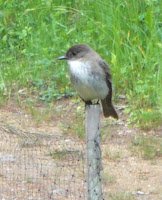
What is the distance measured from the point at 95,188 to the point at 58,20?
5100 millimetres

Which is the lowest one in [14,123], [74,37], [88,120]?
[14,123]

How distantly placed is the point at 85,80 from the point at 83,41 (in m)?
2.91

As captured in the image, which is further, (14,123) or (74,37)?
(74,37)

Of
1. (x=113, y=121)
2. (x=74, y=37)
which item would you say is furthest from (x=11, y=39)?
(x=113, y=121)

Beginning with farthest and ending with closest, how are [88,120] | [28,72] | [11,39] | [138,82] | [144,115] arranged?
[11,39] → [28,72] → [138,82] → [144,115] → [88,120]

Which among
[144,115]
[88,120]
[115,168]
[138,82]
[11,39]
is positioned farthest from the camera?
[11,39]

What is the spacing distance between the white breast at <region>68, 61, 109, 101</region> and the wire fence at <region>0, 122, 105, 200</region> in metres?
0.59

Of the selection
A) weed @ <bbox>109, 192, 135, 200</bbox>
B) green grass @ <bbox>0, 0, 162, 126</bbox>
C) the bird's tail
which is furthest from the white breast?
green grass @ <bbox>0, 0, 162, 126</bbox>

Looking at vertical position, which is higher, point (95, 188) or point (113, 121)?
point (95, 188)

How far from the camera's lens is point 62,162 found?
6.25m

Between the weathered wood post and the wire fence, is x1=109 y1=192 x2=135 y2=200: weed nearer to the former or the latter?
the wire fence

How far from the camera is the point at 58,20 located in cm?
935

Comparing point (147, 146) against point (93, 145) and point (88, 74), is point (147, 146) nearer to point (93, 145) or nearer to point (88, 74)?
point (88, 74)

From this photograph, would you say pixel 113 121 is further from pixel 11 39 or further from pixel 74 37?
pixel 11 39
